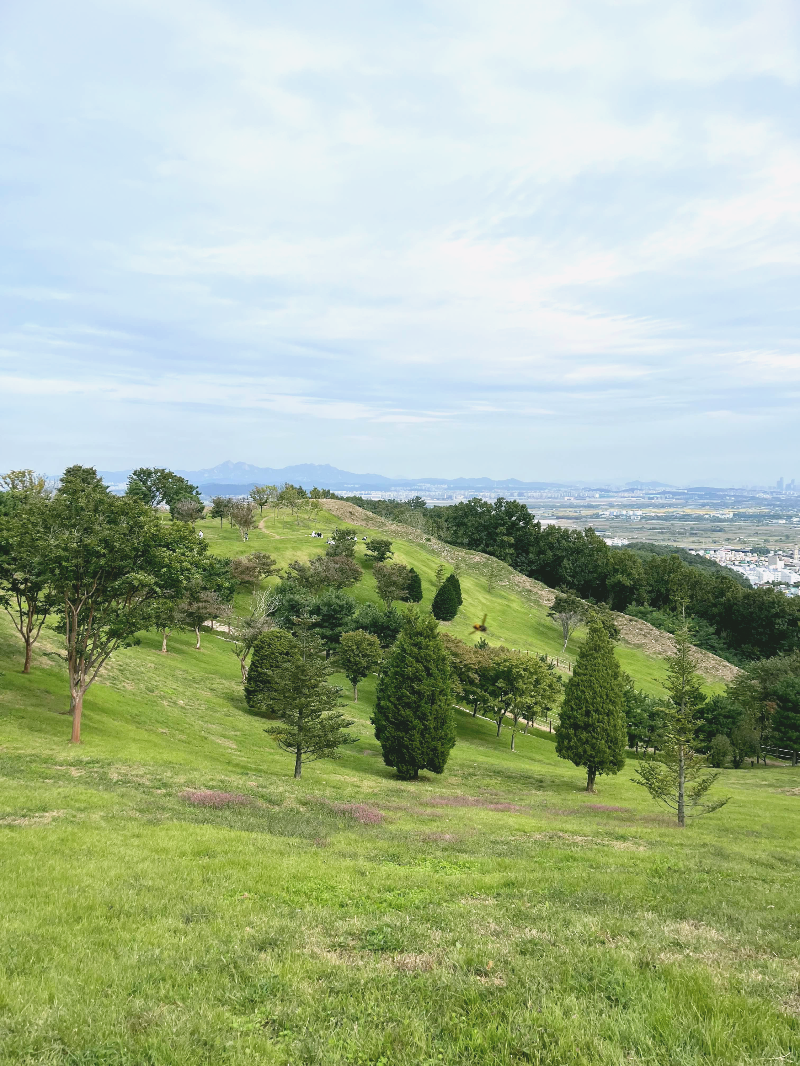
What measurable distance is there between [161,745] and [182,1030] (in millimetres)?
27622

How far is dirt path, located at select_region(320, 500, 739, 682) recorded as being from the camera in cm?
8850

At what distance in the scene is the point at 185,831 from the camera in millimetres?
15531

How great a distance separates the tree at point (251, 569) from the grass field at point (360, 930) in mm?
48833

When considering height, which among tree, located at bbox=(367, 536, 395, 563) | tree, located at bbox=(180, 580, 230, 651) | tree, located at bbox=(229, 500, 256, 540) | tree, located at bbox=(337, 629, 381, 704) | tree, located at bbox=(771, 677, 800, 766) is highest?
tree, located at bbox=(229, 500, 256, 540)

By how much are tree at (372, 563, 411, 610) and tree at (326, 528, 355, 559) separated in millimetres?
8498

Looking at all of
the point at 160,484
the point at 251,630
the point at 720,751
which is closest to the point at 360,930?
the point at 251,630

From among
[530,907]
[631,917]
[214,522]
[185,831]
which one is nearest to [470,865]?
[530,907]

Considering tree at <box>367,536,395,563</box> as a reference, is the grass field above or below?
below

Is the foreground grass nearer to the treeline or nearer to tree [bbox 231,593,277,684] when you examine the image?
tree [bbox 231,593,277,684]

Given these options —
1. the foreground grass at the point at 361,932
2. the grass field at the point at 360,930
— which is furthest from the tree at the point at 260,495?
the foreground grass at the point at 361,932

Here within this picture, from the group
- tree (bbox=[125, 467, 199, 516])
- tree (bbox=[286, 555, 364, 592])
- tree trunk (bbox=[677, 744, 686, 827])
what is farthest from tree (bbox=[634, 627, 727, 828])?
tree (bbox=[125, 467, 199, 516])

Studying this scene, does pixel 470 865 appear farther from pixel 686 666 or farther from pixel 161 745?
pixel 161 745

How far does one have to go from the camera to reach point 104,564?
87.3ft

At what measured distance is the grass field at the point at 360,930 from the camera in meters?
5.91
